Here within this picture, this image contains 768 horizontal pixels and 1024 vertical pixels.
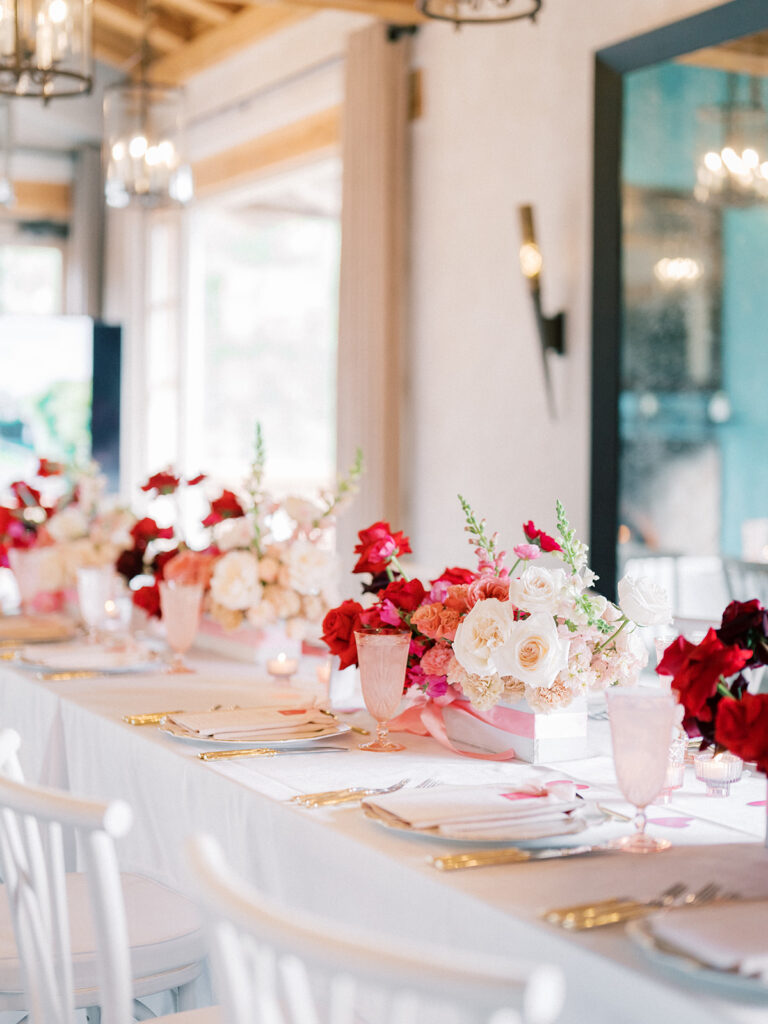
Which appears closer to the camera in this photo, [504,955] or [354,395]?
[504,955]

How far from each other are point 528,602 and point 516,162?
3213 mm

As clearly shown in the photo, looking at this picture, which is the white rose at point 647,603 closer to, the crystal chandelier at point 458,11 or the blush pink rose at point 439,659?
the blush pink rose at point 439,659

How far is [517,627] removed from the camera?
5.47 feet

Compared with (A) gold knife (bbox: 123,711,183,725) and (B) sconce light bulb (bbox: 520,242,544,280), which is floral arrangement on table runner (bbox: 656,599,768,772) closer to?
(A) gold knife (bbox: 123,711,183,725)

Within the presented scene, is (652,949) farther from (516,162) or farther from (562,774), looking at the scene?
(516,162)

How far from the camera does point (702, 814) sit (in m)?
1.53

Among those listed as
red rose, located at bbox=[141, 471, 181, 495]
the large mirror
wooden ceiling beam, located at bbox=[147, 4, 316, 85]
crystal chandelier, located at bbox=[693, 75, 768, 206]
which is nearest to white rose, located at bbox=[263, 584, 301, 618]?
red rose, located at bbox=[141, 471, 181, 495]

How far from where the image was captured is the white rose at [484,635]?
5.54 feet

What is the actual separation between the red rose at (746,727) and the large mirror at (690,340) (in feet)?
9.79

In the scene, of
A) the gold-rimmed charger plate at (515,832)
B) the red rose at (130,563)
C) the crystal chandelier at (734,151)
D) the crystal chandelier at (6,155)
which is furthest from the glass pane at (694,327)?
the gold-rimmed charger plate at (515,832)

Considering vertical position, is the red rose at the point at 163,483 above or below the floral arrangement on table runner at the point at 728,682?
above

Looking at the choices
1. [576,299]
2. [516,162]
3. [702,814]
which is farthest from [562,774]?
[516,162]

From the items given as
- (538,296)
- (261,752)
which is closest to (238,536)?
(261,752)

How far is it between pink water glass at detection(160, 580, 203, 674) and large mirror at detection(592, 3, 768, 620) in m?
2.06
